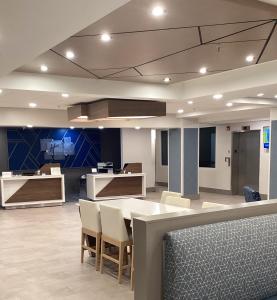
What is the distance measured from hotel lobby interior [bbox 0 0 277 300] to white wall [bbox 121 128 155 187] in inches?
53.6

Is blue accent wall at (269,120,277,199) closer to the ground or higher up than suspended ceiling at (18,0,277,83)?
closer to the ground

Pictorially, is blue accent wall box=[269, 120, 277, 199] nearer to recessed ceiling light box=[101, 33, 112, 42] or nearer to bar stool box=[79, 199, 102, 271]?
bar stool box=[79, 199, 102, 271]

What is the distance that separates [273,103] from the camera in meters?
7.82

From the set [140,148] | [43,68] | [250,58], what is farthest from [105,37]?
[140,148]

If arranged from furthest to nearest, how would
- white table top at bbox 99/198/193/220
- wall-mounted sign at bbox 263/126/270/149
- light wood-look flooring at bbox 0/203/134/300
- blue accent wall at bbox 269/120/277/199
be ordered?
wall-mounted sign at bbox 263/126/270/149, blue accent wall at bbox 269/120/277/199, white table top at bbox 99/198/193/220, light wood-look flooring at bbox 0/203/134/300

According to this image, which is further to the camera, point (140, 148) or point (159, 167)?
point (159, 167)

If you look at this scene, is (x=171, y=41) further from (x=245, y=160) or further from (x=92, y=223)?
(x=245, y=160)

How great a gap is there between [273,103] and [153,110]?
3032 millimetres

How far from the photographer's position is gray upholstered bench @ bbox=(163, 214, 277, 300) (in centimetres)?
235

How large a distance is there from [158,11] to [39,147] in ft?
40.4

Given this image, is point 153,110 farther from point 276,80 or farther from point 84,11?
point 84,11

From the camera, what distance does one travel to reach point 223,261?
99.4 inches

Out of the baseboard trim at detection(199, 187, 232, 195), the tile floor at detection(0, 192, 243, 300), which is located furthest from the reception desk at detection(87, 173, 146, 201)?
the baseboard trim at detection(199, 187, 232, 195)

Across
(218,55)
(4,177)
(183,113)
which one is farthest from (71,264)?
(183,113)
